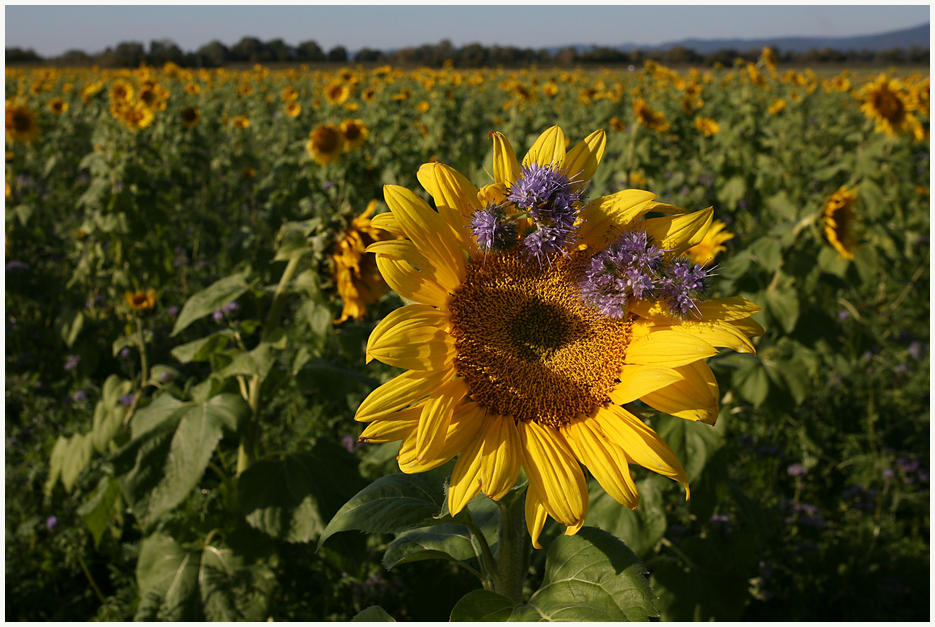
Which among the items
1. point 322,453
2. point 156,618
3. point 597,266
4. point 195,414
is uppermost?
point 597,266

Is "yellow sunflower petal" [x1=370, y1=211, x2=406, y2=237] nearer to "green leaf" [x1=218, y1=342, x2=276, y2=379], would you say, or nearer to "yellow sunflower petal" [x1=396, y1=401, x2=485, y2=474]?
"yellow sunflower petal" [x1=396, y1=401, x2=485, y2=474]

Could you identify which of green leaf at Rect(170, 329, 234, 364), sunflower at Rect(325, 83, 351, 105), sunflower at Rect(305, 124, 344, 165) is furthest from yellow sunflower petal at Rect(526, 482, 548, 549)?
sunflower at Rect(325, 83, 351, 105)

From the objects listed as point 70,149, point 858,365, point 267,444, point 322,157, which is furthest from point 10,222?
point 858,365

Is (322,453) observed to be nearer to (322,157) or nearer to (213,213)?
(322,157)

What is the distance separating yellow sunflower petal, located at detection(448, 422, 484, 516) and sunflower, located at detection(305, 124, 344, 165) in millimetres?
5749

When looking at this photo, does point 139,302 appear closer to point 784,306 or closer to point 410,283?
point 410,283

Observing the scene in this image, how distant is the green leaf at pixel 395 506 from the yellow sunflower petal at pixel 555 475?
194 mm

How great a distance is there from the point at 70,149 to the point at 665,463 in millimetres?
10750

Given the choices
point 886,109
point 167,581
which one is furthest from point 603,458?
point 886,109

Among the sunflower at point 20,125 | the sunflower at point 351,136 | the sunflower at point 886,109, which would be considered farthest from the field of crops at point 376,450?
the sunflower at point 20,125

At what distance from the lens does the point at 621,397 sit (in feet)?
3.57

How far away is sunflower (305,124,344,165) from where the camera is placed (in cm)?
623

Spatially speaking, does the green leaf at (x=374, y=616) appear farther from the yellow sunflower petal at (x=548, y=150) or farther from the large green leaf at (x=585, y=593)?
the yellow sunflower petal at (x=548, y=150)

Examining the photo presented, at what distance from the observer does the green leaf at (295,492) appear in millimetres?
2225
